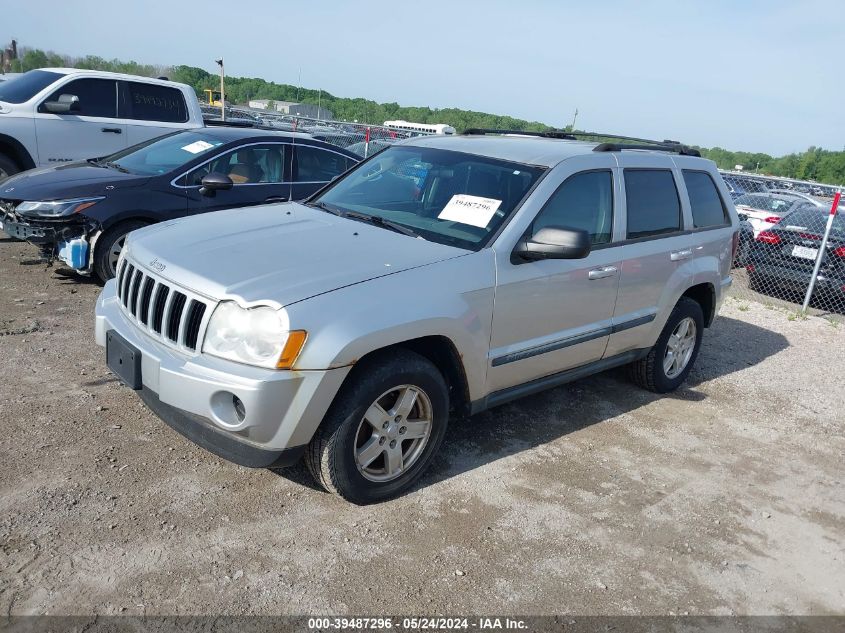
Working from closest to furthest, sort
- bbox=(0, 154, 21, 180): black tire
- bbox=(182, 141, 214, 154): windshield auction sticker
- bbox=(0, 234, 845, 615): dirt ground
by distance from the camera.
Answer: bbox=(0, 234, 845, 615): dirt ground, bbox=(182, 141, 214, 154): windshield auction sticker, bbox=(0, 154, 21, 180): black tire

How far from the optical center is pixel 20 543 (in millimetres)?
2920

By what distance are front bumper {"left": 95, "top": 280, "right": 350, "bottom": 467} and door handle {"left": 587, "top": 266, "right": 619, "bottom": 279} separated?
191 cm

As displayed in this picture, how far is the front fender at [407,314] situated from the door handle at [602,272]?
0.89 m

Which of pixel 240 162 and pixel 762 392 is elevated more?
pixel 240 162

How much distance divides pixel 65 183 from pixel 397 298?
14.6 feet

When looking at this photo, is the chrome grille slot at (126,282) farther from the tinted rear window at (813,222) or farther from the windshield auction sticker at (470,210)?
the tinted rear window at (813,222)

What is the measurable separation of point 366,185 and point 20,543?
283 cm

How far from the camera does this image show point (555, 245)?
366cm

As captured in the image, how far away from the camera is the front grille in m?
3.12

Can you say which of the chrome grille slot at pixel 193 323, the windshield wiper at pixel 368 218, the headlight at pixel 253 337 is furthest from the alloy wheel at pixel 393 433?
the windshield wiper at pixel 368 218

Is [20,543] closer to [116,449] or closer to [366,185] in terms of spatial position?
[116,449]

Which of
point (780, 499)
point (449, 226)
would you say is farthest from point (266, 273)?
point (780, 499)

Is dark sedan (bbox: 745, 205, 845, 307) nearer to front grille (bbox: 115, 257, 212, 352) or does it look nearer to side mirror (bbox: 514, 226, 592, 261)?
side mirror (bbox: 514, 226, 592, 261)

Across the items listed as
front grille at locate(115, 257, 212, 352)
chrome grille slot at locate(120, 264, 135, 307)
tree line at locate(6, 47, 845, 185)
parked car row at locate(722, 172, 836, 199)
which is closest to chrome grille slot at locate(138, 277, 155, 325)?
front grille at locate(115, 257, 212, 352)
